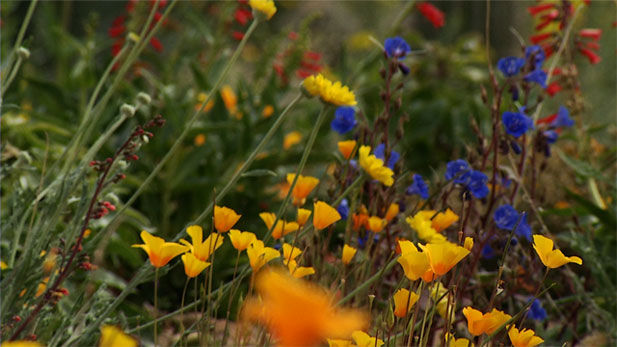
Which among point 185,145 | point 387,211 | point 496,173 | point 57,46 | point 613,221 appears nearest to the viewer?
point 387,211

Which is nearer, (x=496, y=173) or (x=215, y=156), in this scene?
(x=496, y=173)

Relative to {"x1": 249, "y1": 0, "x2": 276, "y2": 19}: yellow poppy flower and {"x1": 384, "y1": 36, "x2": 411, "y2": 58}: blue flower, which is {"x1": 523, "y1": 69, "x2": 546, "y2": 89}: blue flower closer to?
{"x1": 384, "y1": 36, "x2": 411, "y2": 58}: blue flower

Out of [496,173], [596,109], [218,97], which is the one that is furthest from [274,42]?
[596,109]

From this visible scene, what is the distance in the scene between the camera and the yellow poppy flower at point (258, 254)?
102 cm

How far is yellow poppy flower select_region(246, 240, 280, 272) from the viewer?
1.02m

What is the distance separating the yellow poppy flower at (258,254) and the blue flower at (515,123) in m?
0.68

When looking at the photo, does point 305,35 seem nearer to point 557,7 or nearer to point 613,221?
point 557,7

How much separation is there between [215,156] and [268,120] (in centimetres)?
21

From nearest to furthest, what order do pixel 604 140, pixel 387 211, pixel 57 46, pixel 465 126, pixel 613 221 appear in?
1. pixel 387 211
2. pixel 613 221
3. pixel 57 46
4. pixel 465 126
5. pixel 604 140

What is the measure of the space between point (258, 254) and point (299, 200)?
348 millimetres

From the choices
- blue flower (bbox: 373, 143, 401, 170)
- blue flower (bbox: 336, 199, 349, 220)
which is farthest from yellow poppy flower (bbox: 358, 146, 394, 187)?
blue flower (bbox: 336, 199, 349, 220)

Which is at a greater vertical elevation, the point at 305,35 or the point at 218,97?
the point at 305,35

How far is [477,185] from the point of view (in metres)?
1.48

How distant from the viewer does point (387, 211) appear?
151cm
